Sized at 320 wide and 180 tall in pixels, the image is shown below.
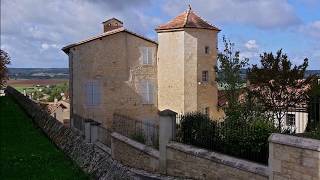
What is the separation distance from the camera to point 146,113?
3331 cm

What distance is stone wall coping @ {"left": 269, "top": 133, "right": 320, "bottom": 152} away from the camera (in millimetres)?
10453

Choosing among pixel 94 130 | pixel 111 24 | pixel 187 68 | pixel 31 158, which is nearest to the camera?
pixel 31 158

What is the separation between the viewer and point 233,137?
15.5 meters

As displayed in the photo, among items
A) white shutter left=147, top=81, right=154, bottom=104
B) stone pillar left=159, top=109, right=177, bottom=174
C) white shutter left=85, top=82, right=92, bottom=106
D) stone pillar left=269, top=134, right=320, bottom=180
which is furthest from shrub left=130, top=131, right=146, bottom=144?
white shutter left=147, top=81, right=154, bottom=104

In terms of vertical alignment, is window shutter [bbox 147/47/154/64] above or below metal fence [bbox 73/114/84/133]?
above

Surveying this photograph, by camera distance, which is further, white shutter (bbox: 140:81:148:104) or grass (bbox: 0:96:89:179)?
white shutter (bbox: 140:81:148:104)

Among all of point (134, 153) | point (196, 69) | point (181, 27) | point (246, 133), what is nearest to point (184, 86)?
point (196, 69)

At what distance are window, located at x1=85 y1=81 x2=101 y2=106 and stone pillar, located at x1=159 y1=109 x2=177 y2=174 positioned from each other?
1439cm

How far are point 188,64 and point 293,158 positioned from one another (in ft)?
65.9

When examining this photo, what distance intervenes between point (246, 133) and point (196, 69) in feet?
52.7

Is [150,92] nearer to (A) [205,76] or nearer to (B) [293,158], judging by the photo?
(A) [205,76]

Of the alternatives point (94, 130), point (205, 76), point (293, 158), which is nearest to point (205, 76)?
point (205, 76)

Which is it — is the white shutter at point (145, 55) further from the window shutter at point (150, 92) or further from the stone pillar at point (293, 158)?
the stone pillar at point (293, 158)

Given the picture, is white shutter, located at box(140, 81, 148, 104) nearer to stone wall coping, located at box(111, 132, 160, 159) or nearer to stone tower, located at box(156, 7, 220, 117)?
stone tower, located at box(156, 7, 220, 117)
